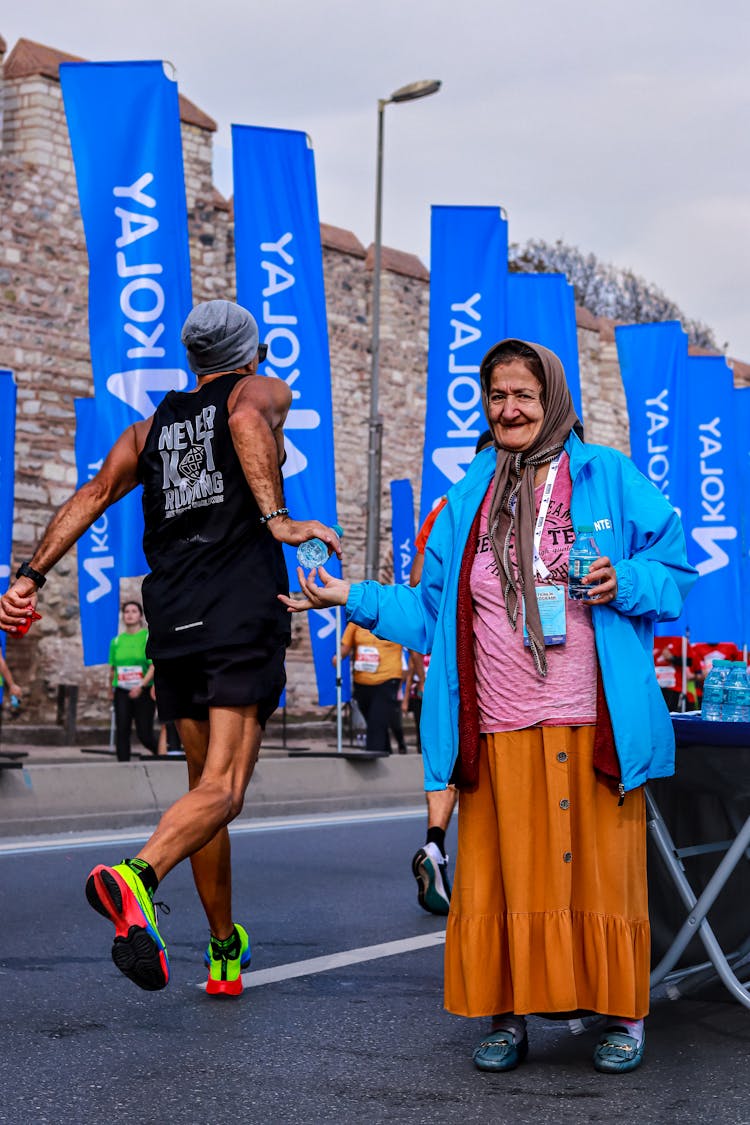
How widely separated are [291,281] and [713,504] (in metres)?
9.22

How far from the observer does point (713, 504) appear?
2178 centimetres

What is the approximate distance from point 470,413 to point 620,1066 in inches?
443

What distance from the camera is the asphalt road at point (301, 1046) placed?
3975mm

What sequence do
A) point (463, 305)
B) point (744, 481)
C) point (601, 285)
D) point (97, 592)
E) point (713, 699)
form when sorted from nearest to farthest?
point (713, 699)
point (463, 305)
point (97, 592)
point (744, 481)
point (601, 285)

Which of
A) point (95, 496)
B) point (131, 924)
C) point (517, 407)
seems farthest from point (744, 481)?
point (131, 924)

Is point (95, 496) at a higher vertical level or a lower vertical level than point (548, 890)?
higher

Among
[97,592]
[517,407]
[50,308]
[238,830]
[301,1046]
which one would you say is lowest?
[238,830]

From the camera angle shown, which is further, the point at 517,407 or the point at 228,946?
the point at 228,946

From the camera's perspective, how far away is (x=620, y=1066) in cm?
432

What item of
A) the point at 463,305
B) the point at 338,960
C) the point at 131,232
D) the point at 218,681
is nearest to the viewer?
the point at 218,681

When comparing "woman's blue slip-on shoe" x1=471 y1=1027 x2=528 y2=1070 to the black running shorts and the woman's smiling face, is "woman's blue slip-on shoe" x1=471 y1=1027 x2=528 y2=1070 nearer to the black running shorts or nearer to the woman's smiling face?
the black running shorts

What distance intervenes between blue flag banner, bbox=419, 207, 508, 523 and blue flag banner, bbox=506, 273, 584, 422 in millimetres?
1601

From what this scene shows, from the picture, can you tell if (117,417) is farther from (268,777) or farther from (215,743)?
(215,743)

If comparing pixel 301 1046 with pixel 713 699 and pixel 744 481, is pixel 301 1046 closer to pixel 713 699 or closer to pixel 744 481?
pixel 713 699
